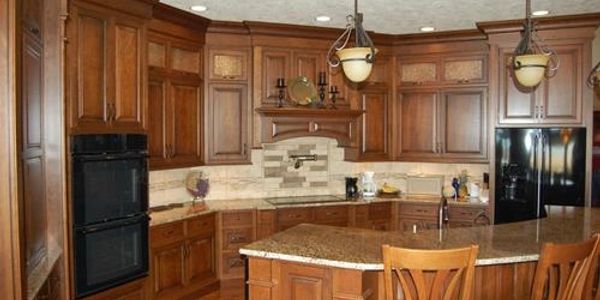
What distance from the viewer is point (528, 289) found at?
9.49 feet

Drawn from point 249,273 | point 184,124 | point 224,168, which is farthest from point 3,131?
point 224,168

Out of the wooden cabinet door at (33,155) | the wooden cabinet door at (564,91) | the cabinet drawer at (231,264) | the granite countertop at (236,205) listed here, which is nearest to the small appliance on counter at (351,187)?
the granite countertop at (236,205)

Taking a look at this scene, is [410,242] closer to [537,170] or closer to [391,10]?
[391,10]

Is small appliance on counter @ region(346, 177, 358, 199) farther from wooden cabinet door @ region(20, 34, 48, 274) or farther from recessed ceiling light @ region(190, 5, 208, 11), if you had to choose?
wooden cabinet door @ region(20, 34, 48, 274)

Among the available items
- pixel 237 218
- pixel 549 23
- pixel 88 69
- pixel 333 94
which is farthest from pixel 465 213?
pixel 88 69

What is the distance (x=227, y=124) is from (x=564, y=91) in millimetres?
3410

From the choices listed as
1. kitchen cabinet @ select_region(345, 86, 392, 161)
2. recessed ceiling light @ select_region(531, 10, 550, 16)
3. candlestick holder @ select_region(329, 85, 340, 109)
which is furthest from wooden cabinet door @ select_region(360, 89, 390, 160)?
recessed ceiling light @ select_region(531, 10, 550, 16)

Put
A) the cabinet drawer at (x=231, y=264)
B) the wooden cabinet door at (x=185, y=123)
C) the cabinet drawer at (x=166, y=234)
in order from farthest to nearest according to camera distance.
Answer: the cabinet drawer at (x=231, y=264), the wooden cabinet door at (x=185, y=123), the cabinet drawer at (x=166, y=234)

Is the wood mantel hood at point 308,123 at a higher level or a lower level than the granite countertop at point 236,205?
higher

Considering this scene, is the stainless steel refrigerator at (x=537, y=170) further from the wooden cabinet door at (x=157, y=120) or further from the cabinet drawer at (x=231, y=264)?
the wooden cabinet door at (x=157, y=120)

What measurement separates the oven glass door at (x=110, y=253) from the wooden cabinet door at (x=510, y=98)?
12.1 ft

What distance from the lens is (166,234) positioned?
4402 mm

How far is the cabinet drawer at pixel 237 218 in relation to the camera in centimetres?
507

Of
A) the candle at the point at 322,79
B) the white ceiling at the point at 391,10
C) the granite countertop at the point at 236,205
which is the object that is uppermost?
the white ceiling at the point at 391,10
